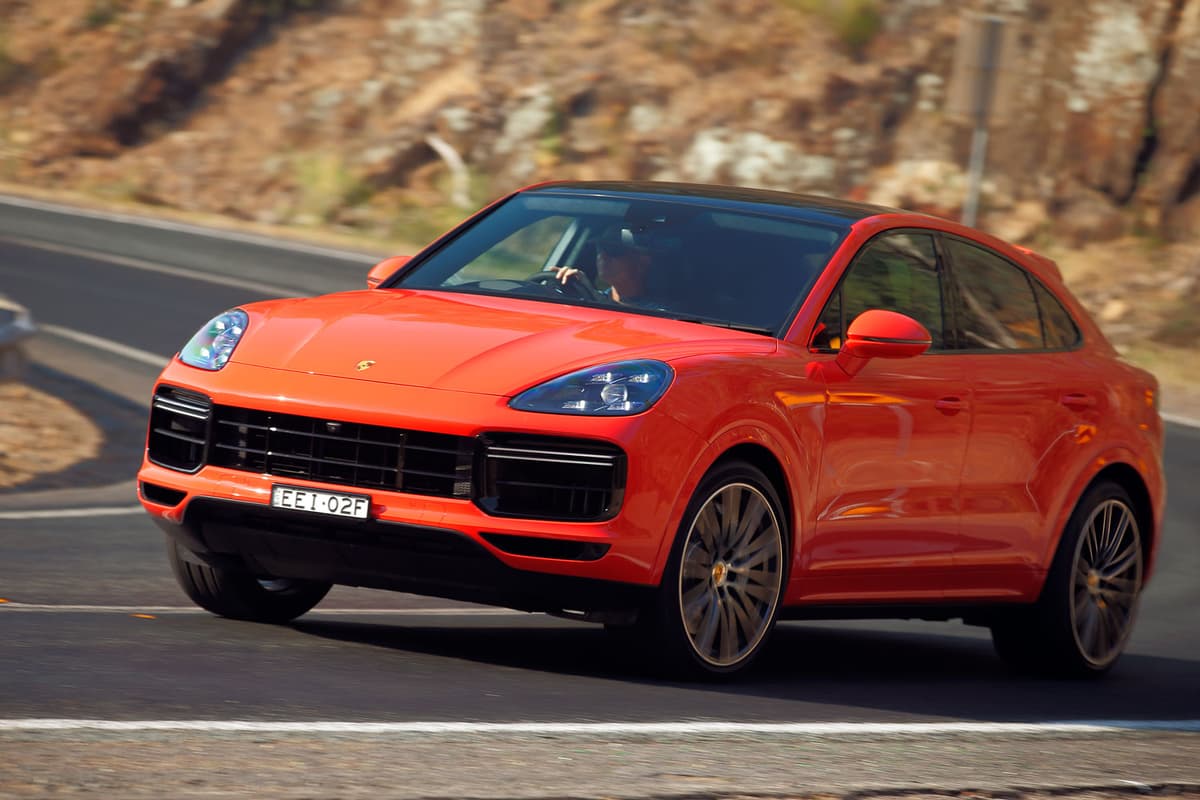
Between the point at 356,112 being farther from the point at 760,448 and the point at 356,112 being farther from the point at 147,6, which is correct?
the point at 760,448

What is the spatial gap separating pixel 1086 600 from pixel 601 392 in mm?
3104

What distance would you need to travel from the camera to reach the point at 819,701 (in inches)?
267

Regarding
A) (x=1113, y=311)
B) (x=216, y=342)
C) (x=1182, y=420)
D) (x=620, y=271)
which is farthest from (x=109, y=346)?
(x=1113, y=311)

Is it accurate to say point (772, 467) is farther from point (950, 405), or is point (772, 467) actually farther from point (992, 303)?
point (992, 303)

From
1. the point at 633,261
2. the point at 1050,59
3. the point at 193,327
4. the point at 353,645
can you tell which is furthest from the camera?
the point at 1050,59

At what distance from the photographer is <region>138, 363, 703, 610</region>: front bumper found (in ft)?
20.5

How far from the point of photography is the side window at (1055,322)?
852 centimetres

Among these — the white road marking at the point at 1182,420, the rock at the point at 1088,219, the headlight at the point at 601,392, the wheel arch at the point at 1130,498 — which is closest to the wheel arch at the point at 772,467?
the headlight at the point at 601,392

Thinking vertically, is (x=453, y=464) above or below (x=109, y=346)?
above

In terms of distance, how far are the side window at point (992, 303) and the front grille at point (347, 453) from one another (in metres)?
2.44

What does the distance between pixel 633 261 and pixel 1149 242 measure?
935 inches

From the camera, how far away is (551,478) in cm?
627

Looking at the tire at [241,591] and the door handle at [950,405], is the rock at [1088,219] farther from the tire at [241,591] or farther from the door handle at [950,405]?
the tire at [241,591]

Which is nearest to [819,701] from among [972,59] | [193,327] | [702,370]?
[702,370]
